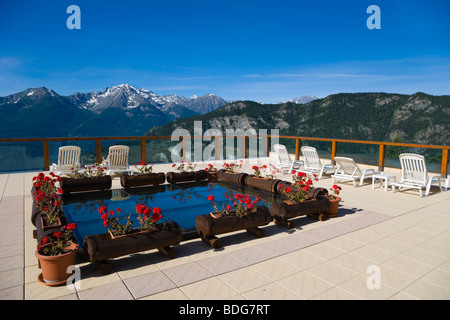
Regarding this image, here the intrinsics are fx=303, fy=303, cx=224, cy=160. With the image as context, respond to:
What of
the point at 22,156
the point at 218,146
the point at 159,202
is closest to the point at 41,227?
the point at 159,202

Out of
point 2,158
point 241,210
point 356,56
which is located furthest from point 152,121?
point 241,210

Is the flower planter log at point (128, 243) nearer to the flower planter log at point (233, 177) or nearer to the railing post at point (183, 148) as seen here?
the flower planter log at point (233, 177)

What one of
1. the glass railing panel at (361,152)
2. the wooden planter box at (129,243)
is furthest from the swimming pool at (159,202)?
the glass railing panel at (361,152)

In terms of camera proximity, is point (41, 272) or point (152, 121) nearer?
point (41, 272)

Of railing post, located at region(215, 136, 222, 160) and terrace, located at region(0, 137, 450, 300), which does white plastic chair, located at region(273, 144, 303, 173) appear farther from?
terrace, located at region(0, 137, 450, 300)

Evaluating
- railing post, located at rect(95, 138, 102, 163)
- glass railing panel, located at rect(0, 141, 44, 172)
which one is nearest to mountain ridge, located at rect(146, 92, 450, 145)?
railing post, located at rect(95, 138, 102, 163)

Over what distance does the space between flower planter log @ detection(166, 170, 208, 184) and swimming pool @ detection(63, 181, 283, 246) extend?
0.46ft

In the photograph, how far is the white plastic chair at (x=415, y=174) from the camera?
6.29 metres

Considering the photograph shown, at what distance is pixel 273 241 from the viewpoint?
3.78m

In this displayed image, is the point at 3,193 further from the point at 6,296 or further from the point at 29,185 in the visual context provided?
the point at 6,296

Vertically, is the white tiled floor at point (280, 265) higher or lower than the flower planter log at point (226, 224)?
lower

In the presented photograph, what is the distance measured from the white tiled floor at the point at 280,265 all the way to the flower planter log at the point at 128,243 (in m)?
0.15

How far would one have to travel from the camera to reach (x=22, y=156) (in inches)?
341
